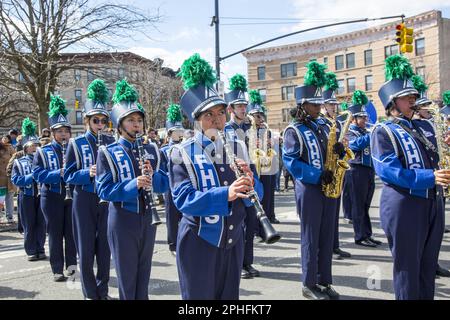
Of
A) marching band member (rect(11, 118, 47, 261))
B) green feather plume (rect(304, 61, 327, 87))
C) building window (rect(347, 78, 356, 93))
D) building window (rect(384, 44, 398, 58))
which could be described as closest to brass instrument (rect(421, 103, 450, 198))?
green feather plume (rect(304, 61, 327, 87))

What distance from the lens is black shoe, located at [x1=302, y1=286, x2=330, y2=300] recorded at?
5430 millimetres

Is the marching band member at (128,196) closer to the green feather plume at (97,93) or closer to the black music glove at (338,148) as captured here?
the green feather plume at (97,93)

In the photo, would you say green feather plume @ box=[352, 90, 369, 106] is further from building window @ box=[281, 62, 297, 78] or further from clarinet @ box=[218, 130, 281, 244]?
building window @ box=[281, 62, 297, 78]

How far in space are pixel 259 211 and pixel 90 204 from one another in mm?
2937

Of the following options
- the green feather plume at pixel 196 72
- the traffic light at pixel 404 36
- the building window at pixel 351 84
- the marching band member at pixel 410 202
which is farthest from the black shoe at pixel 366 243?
the building window at pixel 351 84

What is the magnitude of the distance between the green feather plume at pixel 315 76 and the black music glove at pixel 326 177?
1208 mm

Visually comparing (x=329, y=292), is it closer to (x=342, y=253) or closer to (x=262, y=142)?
(x=342, y=253)

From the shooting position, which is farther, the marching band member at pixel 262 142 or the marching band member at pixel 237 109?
the marching band member at pixel 262 142

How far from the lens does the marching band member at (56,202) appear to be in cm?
677

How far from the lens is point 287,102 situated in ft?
179

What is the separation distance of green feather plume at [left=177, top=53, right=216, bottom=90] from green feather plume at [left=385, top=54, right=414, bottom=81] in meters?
2.12

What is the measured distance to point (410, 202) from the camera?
4375 millimetres

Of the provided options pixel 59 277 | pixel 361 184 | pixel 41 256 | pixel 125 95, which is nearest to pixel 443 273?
pixel 361 184
